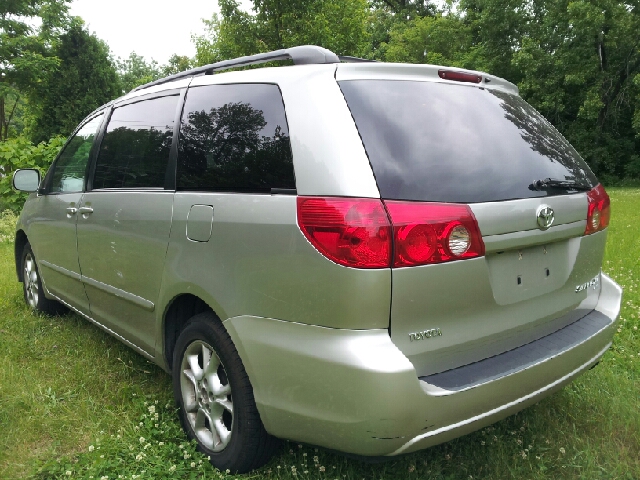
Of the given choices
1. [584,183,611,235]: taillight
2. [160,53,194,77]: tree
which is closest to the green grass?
[584,183,611,235]: taillight

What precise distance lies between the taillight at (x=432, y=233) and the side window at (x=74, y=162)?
8.44 feet

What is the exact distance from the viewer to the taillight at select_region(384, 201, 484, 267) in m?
1.78

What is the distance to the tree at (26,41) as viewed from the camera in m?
22.0

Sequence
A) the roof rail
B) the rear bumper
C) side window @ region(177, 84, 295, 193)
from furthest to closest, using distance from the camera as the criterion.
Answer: the roof rail, side window @ region(177, 84, 295, 193), the rear bumper

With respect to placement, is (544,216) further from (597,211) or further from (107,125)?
(107,125)

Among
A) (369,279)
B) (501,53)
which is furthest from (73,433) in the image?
(501,53)

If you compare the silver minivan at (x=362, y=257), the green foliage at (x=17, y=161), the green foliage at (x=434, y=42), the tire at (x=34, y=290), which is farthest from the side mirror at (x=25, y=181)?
the green foliage at (x=434, y=42)

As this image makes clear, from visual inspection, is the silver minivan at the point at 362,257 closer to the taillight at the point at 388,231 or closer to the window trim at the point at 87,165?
the taillight at the point at 388,231

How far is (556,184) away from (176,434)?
7.06ft

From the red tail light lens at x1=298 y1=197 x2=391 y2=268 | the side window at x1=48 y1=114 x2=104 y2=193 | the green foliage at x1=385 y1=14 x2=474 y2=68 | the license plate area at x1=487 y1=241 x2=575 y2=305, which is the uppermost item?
the green foliage at x1=385 y1=14 x2=474 y2=68

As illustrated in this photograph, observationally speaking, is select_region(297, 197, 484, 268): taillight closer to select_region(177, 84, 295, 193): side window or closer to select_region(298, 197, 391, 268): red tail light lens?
select_region(298, 197, 391, 268): red tail light lens

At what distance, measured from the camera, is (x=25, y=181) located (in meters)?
4.24

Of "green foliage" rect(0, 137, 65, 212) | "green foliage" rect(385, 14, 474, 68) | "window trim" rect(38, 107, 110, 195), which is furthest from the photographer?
"green foliage" rect(385, 14, 474, 68)

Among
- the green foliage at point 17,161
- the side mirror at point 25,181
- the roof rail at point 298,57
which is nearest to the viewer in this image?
the roof rail at point 298,57
